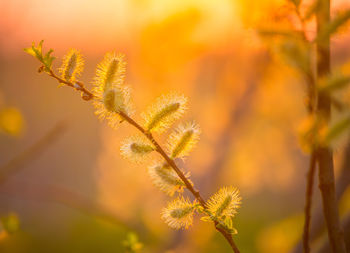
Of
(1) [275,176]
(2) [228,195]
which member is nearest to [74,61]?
(2) [228,195]

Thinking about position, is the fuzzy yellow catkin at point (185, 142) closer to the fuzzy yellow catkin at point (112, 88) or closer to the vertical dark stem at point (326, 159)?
the fuzzy yellow catkin at point (112, 88)

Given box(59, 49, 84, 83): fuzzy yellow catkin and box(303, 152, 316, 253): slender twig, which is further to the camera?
box(59, 49, 84, 83): fuzzy yellow catkin

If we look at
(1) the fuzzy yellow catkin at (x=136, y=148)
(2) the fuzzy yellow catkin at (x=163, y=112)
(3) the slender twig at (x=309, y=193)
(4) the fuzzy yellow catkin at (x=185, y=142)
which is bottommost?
(3) the slender twig at (x=309, y=193)

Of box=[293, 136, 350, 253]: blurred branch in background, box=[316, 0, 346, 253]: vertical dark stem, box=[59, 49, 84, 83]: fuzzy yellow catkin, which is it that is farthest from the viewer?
box=[293, 136, 350, 253]: blurred branch in background

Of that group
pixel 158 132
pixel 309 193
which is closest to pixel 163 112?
pixel 158 132

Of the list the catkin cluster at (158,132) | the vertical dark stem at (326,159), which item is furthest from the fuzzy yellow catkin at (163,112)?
the vertical dark stem at (326,159)

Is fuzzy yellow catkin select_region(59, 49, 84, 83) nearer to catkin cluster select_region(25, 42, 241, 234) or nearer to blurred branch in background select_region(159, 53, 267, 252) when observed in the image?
catkin cluster select_region(25, 42, 241, 234)

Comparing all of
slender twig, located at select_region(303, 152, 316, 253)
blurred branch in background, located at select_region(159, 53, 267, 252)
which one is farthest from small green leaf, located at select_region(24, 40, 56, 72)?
blurred branch in background, located at select_region(159, 53, 267, 252)

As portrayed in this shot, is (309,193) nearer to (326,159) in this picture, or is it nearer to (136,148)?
(326,159)
